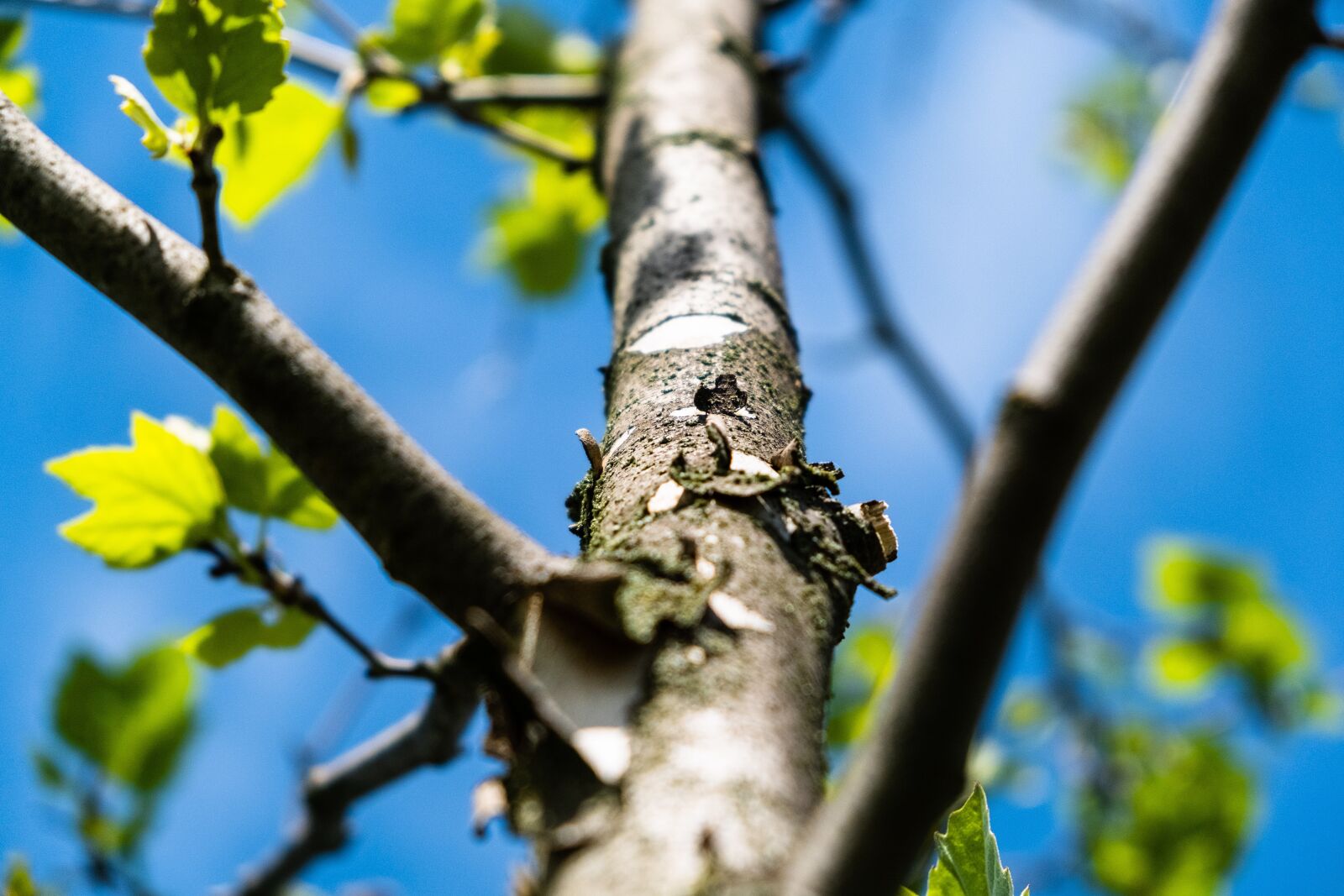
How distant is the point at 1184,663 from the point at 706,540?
89.4 inches

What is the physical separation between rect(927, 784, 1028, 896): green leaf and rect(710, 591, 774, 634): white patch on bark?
0.75 feet

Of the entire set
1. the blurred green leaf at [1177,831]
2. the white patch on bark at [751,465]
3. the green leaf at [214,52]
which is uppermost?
the green leaf at [214,52]

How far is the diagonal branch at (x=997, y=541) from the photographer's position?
0.37 m

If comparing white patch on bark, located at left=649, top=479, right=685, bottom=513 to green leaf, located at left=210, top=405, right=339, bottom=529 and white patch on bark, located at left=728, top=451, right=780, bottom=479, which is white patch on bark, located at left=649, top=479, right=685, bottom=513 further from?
green leaf, located at left=210, top=405, right=339, bottom=529

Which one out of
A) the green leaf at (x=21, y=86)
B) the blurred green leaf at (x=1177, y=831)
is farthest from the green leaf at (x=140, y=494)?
the blurred green leaf at (x=1177, y=831)

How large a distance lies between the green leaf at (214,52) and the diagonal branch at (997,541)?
69 centimetres

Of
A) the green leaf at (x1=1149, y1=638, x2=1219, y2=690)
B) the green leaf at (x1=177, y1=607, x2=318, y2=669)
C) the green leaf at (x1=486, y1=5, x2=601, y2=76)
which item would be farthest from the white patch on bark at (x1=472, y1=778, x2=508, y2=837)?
the green leaf at (x1=1149, y1=638, x2=1219, y2=690)

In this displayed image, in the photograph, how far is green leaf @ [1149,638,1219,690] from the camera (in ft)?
8.21

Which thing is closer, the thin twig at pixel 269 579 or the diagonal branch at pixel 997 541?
the diagonal branch at pixel 997 541

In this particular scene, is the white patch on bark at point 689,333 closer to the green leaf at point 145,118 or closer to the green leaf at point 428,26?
the green leaf at point 145,118

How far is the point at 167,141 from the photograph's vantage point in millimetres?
857

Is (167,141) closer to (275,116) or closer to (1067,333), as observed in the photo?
(275,116)

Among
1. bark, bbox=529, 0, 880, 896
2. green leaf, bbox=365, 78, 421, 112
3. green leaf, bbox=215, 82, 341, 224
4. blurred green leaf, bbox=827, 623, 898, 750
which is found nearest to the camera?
bark, bbox=529, 0, 880, 896

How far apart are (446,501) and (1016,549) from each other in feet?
1.10
